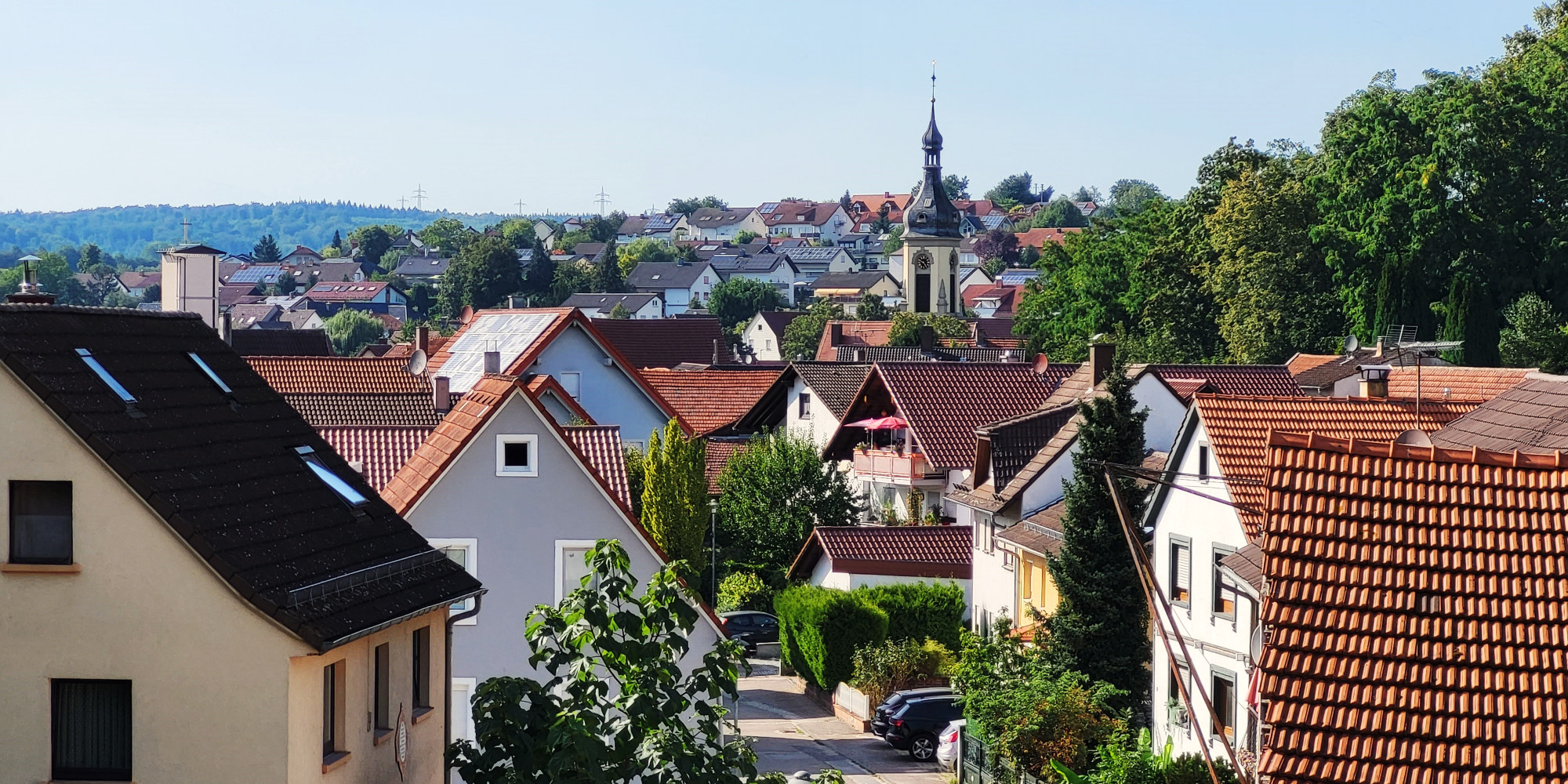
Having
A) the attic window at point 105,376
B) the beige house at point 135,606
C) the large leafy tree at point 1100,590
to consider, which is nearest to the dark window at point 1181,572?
the large leafy tree at point 1100,590

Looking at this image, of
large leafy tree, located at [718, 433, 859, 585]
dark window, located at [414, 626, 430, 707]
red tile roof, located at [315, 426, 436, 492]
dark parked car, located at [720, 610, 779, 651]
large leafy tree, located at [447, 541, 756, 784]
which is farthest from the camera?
large leafy tree, located at [718, 433, 859, 585]

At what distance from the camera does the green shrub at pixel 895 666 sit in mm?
41781

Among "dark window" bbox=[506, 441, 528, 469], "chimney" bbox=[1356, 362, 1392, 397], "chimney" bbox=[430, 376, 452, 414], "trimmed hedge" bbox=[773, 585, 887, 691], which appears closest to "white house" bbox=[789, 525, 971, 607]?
"trimmed hedge" bbox=[773, 585, 887, 691]

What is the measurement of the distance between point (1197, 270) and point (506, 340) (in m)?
42.6

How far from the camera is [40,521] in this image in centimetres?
1398

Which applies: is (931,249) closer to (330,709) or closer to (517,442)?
(517,442)

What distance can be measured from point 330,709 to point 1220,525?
1867 centimetres

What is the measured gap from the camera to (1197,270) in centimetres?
8912

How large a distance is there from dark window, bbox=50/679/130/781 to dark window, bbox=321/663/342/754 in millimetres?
1493

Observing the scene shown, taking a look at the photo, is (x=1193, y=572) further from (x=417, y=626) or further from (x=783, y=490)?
(x=783, y=490)

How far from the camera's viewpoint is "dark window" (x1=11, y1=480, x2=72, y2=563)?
549 inches

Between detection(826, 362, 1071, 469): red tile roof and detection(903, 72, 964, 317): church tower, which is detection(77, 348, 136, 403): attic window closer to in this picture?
detection(826, 362, 1071, 469): red tile roof

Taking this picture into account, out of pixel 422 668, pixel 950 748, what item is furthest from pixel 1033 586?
pixel 422 668

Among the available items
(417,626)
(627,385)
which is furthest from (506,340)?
(417,626)
